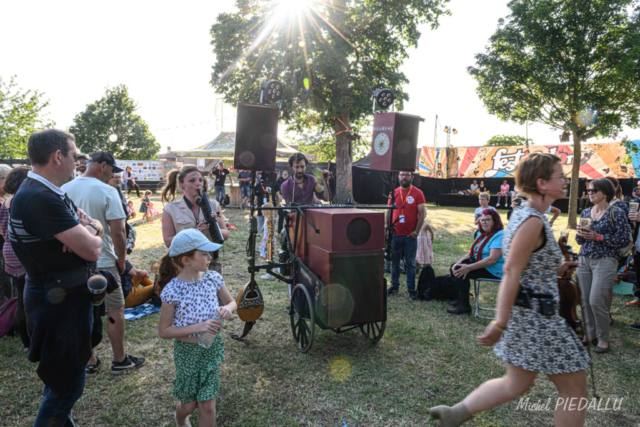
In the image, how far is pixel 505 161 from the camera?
23141 millimetres

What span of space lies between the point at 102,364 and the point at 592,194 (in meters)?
4.91

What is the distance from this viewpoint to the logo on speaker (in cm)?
501

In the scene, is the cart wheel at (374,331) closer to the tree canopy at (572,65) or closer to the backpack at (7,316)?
the backpack at (7,316)

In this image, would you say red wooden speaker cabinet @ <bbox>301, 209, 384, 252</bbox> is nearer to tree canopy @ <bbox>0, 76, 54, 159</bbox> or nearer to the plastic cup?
the plastic cup

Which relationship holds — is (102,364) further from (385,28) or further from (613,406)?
(385,28)

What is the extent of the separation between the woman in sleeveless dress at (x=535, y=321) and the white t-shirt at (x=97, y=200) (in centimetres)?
274

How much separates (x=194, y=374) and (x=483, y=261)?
354cm

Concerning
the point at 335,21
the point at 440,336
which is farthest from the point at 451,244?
the point at 335,21

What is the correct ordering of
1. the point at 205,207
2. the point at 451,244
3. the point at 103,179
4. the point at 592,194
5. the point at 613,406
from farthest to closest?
the point at 451,244, the point at 592,194, the point at 205,207, the point at 103,179, the point at 613,406

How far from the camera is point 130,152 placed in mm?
37812

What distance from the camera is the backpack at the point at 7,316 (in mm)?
3553

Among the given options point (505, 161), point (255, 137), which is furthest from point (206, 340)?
point (505, 161)

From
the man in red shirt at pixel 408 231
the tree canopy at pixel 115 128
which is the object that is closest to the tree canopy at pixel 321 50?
the man in red shirt at pixel 408 231

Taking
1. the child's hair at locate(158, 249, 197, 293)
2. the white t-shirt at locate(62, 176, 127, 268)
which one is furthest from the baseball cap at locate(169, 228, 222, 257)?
the white t-shirt at locate(62, 176, 127, 268)
